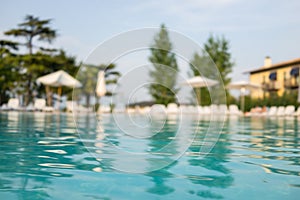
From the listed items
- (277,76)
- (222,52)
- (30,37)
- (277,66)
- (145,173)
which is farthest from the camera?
(277,76)

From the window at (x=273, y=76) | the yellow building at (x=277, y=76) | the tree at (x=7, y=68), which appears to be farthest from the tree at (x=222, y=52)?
the tree at (x=7, y=68)

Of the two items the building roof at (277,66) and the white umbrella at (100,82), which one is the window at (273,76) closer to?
the building roof at (277,66)

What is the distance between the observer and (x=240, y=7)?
19.4 m

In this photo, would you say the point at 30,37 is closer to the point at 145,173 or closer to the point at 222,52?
the point at 222,52

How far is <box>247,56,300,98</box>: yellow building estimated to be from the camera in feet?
85.6

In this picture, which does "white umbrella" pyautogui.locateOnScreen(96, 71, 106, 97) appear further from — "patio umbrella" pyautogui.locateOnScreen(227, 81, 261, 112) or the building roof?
the building roof

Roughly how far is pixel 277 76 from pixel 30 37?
61.3 feet

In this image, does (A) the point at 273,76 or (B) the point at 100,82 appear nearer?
(B) the point at 100,82

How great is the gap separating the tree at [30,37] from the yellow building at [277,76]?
14.9 m

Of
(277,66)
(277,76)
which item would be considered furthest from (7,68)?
(277,76)

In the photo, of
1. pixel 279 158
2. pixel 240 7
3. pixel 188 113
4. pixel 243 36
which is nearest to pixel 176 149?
pixel 279 158

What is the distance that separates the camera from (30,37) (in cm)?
2214

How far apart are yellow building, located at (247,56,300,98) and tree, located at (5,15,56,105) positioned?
49.0 ft

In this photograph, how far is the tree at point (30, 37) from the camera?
21.6 m
